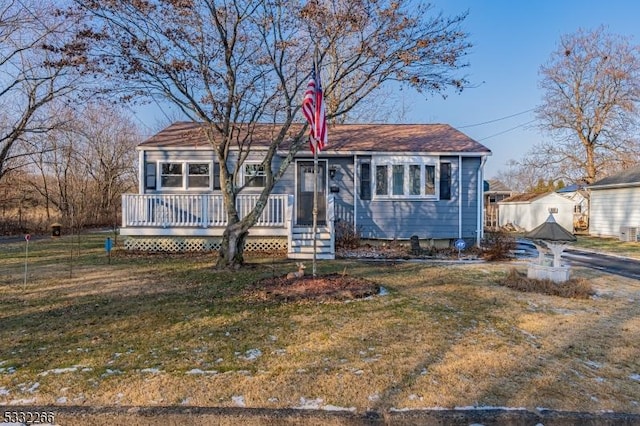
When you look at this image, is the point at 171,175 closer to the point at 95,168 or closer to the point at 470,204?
the point at 470,204

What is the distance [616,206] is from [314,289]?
20.9m

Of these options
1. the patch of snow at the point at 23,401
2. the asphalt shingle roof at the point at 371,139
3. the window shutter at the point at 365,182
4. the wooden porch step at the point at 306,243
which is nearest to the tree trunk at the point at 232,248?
the wooden porch step at the point at 306,243

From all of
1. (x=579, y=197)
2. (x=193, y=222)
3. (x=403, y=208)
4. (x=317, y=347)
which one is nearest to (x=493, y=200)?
(x=579, y=197)

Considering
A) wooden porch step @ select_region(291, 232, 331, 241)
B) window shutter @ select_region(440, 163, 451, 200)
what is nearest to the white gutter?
wooden porch step @ select_region(291, 232, 331, 241)

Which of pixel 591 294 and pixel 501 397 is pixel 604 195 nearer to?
pixel 591 294

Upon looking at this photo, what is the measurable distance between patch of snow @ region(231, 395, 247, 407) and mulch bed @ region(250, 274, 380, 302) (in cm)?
296

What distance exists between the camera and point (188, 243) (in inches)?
479

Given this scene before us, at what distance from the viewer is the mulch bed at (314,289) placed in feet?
20.1

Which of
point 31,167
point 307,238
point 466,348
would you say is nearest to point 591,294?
point 466,348

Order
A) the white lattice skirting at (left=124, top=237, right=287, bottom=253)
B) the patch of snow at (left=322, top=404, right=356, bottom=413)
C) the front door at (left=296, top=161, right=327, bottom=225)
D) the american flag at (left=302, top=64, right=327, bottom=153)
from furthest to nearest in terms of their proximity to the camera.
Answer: the front door at (left=296, top=161, right=327, bottom=225) → the white lattice skirting at (left=124, top=237, right=287, bottom=253) → the american flag at (left=302, top=64, right=327, bottom=153) → the patch of snow at (left=322, top=404, right=356, bottom=413)

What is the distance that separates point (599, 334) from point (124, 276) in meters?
7.82

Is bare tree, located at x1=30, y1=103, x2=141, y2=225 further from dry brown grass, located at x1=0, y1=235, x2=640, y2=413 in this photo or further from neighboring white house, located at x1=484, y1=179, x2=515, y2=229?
neighboring white house, located at x1=484, y1=179, x2=515, y2=229

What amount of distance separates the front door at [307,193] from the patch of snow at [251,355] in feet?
29.7

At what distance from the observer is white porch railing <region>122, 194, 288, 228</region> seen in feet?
38.7
